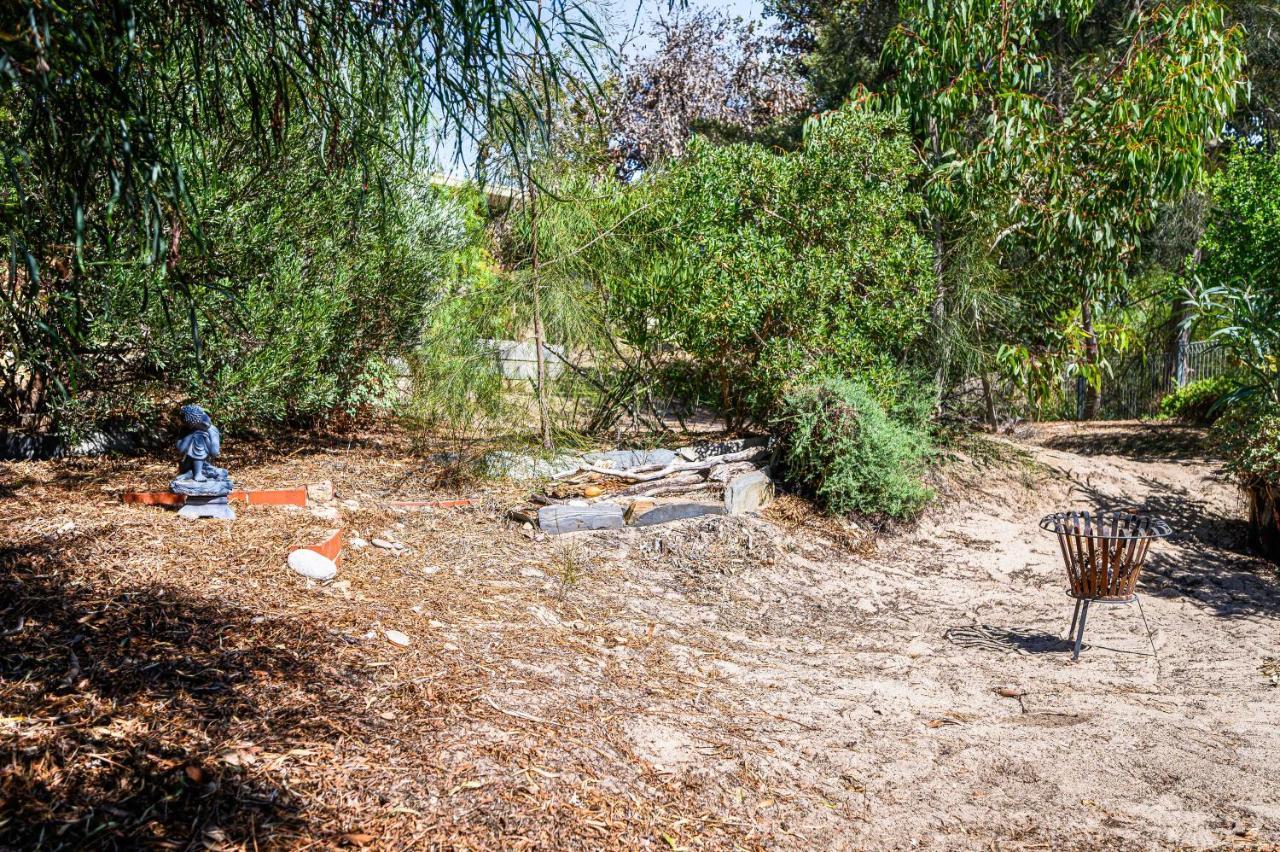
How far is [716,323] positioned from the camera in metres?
7.00

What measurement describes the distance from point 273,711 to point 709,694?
1.79 meters

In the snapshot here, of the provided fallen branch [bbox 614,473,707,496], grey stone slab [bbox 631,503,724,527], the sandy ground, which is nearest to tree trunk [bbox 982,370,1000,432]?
the sandy ground

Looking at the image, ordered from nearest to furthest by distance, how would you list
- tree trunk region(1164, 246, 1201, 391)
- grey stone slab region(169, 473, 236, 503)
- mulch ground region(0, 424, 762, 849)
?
mulch ground region(0, 424, 762, 849) < grey stone slab region(169, 473, 236, 503) < tree trunk region(1164, 246, 1201, 391)

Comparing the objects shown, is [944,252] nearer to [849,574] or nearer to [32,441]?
[849,574]

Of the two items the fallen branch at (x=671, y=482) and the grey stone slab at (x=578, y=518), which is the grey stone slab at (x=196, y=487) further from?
the fallen branch at (x=671, y=482)

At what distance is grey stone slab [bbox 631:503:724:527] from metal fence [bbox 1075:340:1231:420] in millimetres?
9446

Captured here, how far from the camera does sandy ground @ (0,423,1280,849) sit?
2592mm

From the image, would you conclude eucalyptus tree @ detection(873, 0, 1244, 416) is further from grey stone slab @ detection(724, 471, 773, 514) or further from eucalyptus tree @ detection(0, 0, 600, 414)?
eucalyptus tree @ detection(0, 0, 600, 414)

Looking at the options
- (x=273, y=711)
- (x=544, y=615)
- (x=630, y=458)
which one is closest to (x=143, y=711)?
(x=273, y=711)

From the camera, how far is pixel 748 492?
260 inches

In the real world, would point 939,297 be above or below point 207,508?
above

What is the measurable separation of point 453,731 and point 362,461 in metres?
4.32

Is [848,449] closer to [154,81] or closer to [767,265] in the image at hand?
[767,265]

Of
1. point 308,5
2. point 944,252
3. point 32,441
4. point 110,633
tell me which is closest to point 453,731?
point 110,633
